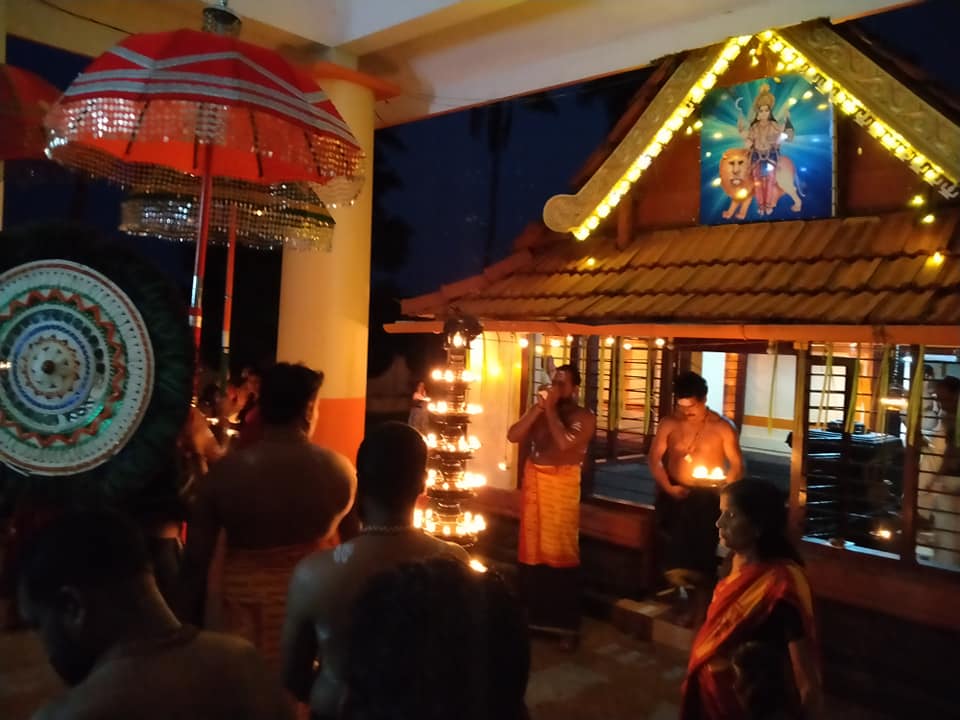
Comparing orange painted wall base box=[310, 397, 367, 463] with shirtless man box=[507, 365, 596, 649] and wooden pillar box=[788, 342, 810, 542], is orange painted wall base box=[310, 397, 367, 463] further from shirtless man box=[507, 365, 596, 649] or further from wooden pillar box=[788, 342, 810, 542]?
wooden pillar box=[788, 342, 810, 542]

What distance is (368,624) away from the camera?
1.46m

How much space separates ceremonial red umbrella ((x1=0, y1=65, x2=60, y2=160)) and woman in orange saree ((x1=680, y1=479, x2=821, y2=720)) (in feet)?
14.8

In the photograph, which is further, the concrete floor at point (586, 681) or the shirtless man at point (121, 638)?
the concrete floor at point (586, 681)

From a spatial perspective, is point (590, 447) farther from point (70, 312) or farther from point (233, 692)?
point (233, 692)

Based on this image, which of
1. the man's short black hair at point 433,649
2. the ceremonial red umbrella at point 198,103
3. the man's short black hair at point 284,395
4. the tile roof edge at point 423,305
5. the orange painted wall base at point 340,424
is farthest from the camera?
the orange painted wall base at point 340,424

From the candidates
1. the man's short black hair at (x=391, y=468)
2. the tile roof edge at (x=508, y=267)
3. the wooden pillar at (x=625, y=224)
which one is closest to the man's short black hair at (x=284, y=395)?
the man's short black hair at (x=391, y=468)

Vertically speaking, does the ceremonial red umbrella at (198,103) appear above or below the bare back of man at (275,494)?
above

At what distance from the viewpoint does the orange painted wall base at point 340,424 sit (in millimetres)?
8445

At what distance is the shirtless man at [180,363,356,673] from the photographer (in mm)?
3164

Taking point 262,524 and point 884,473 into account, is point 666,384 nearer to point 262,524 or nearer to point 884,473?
point 884,473

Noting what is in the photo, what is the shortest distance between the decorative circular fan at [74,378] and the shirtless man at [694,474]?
13.4ft

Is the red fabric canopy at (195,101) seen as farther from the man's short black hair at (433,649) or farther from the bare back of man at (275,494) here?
the man's short black hair at (433,649)

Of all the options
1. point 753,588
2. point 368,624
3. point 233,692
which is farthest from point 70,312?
point 753,588

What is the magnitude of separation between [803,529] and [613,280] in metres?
2.33
